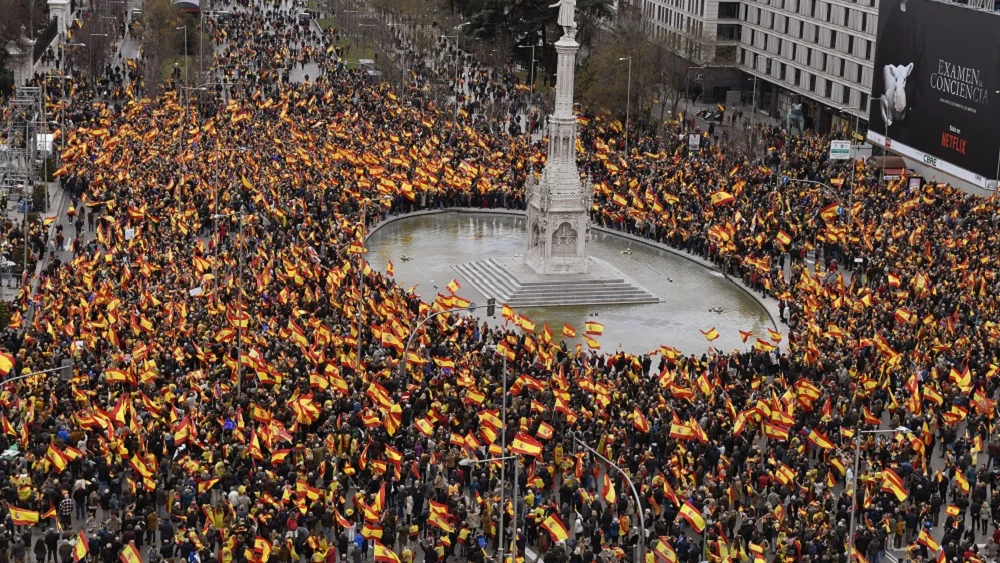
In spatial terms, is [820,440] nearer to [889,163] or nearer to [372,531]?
[372,531]

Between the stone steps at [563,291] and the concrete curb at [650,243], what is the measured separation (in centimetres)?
447

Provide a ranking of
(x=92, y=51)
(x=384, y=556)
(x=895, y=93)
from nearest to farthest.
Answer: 1. (x=384, y=556)
2. (x=895, y=93)
3. (x=92, y=51)

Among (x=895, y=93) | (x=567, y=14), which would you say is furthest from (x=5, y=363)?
(x=895, y=93)

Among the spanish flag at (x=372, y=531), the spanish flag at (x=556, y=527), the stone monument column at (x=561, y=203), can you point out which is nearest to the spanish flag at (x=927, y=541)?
the spanish flag at (x=556, y=527)

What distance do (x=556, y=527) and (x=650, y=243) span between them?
44072 mm

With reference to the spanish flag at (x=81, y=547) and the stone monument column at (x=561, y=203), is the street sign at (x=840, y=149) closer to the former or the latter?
the stone monument column at (x=561, y=203)

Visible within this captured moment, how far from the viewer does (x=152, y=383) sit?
53312 mm

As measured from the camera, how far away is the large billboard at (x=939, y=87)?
90375 mm

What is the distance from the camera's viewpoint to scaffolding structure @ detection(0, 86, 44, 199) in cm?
9225

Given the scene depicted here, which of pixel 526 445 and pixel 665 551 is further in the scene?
pixel 526 445

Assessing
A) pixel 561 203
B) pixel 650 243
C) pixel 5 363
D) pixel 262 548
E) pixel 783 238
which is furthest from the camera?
pixel 650 243

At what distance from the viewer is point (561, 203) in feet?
252

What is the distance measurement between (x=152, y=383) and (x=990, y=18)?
53011 millimetres

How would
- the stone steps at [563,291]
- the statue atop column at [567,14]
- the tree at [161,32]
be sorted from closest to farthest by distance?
Answer: the statue atop column at [567,14], the stone steps at [563,291], the tree at [161,32]
